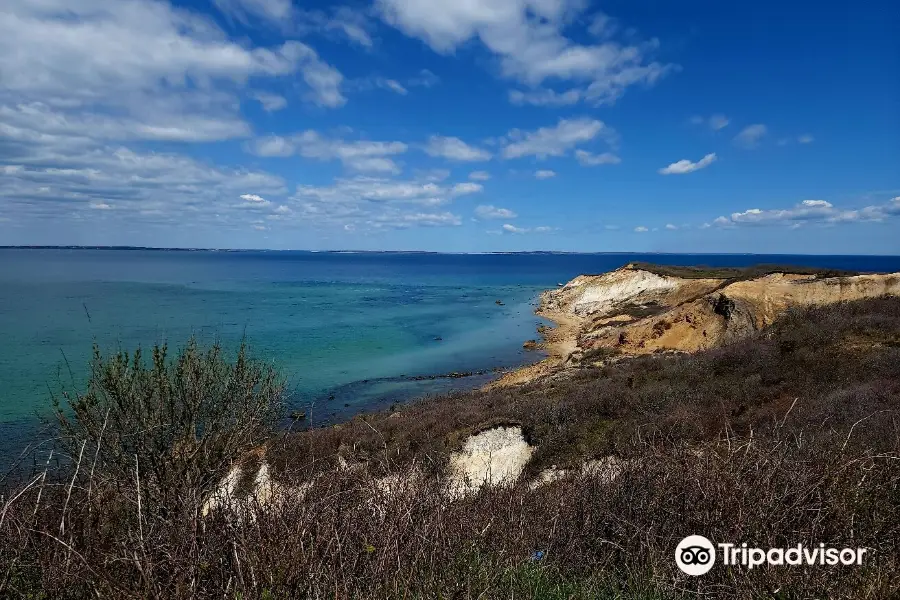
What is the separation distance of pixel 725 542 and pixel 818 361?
46.9ft

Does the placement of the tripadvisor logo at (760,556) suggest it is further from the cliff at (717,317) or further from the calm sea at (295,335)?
the cliff at (717,317)

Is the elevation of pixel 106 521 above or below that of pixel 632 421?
above

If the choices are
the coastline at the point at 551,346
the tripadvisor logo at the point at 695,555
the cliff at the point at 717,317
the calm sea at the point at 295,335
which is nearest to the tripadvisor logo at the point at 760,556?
the tripadvisor logo at the point at 695,555

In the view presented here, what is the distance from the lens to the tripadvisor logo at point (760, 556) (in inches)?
185

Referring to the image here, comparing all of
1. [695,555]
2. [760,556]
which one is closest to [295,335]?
[695,555]

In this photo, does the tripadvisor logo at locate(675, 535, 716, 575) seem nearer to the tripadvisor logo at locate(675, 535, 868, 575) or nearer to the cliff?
the tripadvisor logo at locate(675, 535, 868, 575)

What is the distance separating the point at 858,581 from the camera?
4.23 meters

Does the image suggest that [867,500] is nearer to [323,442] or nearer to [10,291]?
[323,442]

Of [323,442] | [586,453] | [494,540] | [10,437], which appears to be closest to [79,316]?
[10,437]

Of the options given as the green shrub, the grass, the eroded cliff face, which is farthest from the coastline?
the grass

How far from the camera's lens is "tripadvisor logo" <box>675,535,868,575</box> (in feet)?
15.4

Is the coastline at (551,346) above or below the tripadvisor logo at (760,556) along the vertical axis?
below

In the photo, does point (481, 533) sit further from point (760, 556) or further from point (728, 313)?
point (728, 313)

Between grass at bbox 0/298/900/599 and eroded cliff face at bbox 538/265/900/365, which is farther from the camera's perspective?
eroded cliff face at bbox 538/265/900/365
